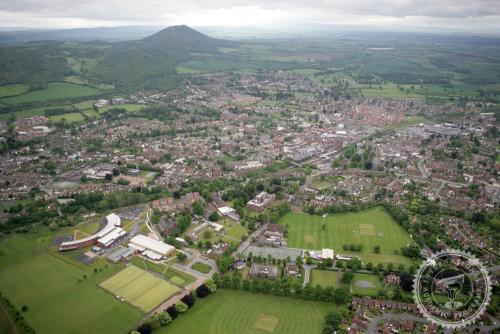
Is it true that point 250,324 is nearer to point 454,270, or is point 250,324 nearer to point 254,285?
point 254,285

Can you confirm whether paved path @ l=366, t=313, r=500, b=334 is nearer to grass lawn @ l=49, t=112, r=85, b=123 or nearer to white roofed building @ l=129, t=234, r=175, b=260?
white roofed building @ l=129, t=234, r=175, b=260

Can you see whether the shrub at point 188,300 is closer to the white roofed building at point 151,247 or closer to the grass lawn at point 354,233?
the white roofed building at point 151,247

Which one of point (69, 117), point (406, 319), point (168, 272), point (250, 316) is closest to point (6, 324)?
point (168, 272)

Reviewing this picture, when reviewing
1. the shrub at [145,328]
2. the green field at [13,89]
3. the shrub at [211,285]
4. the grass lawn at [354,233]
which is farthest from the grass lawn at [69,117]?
the shrub at [145,328]

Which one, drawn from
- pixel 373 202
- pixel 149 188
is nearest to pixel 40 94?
pixel 149 188

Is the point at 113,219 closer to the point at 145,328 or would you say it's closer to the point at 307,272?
the point at 145,328

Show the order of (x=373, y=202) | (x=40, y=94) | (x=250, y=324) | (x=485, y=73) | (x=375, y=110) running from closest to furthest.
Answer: (x=250, y=324)
(x=373, y=202)
(x=375, y=110)
(x=40, y=94)
(x=485, y=73)
